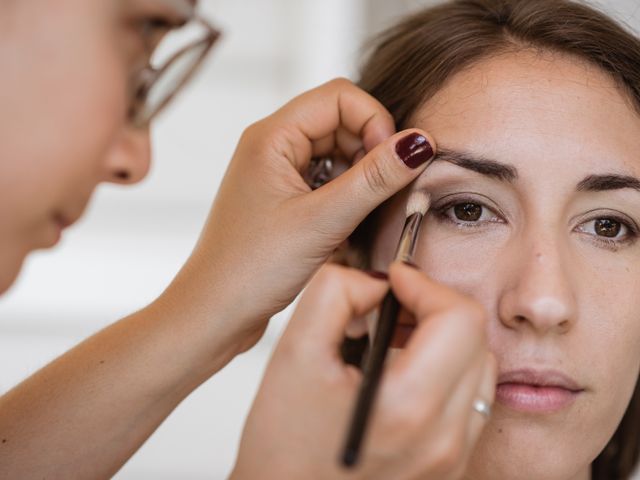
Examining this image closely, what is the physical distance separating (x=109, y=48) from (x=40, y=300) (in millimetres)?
1490

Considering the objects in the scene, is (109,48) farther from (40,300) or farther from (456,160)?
(40,300)

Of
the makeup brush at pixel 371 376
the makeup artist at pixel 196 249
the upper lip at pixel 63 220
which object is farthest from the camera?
the upper lip at pixel 63 220

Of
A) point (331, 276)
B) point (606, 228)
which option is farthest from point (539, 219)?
point (331, 276)

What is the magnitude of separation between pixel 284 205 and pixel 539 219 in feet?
1.08

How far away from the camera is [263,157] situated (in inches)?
47.0

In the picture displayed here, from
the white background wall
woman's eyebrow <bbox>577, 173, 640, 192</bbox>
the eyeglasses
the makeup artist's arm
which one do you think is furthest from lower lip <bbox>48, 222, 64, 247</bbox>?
the white background wall

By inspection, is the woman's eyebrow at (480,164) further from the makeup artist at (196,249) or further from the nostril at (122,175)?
the nostril at (122,175)

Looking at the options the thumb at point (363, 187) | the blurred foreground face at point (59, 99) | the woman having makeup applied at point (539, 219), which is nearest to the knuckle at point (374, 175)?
the thumb at point (363, 187)

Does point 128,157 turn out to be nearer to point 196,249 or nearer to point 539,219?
point 196,249

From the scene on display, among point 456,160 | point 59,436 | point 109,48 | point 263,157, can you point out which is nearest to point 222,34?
point 109,48

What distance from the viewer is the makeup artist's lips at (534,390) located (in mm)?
1103

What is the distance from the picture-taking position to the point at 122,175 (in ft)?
3.14

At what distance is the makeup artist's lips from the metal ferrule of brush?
0.21 meters

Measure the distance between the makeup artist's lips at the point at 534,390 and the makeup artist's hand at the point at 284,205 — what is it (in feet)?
0.92
